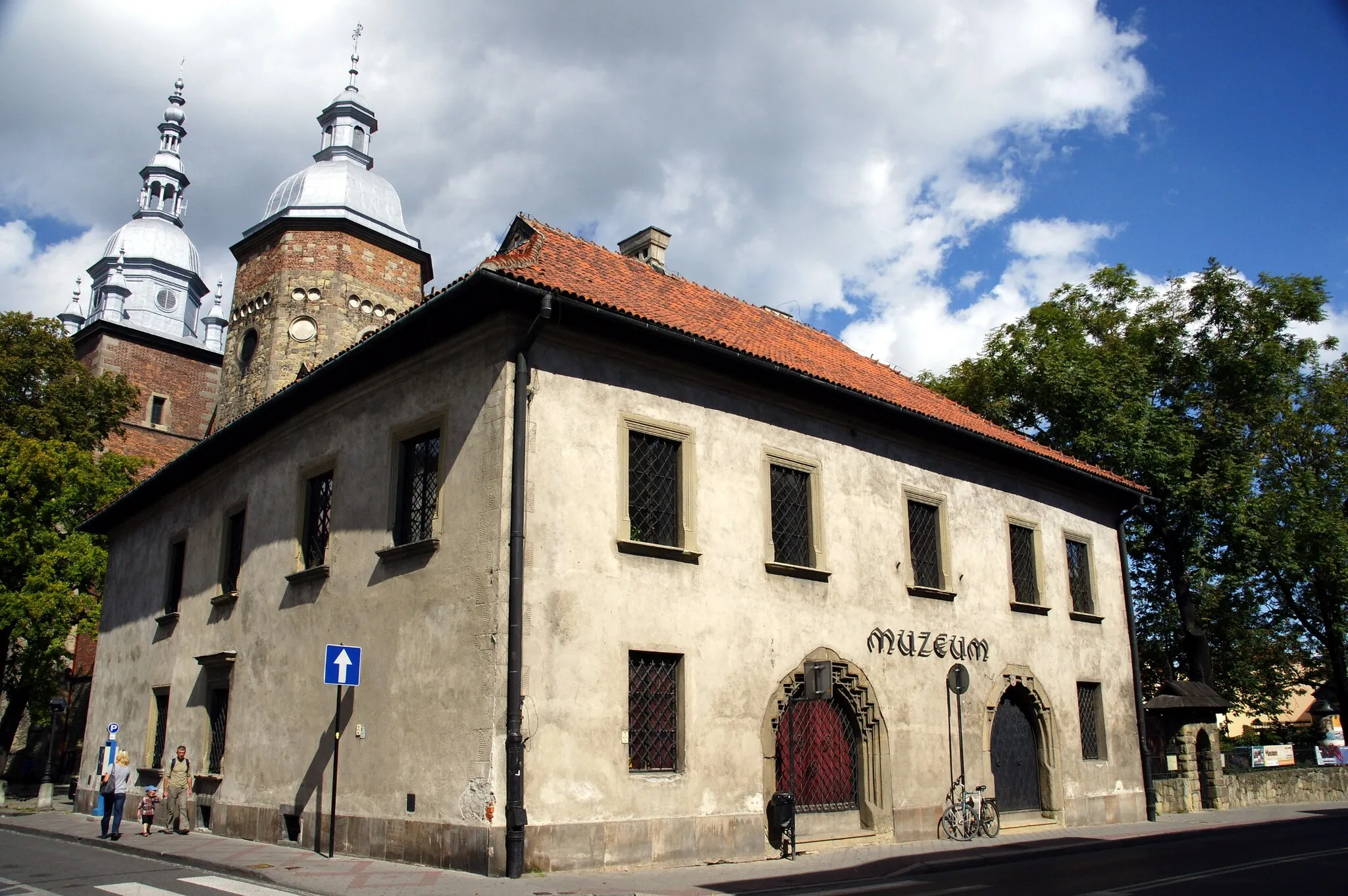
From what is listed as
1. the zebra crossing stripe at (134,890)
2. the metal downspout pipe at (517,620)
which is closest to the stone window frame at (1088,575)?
the metal downspout pipe at (517,620)

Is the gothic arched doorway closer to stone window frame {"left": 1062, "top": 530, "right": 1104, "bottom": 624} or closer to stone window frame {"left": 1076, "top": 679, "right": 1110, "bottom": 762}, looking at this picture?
stone window frame {"left": 1076, "top": 679, "right": 1110, "bottom": 762}

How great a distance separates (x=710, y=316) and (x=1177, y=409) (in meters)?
20.4

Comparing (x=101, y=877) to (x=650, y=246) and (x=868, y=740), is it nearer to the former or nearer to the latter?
(x=868, y=740)

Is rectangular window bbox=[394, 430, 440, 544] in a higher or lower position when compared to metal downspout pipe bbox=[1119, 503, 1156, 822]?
higher

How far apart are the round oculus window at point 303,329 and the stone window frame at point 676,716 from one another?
2239cm

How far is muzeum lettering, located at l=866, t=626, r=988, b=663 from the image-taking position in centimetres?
1600

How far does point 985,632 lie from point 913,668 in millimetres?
2434

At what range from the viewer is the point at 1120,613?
73.8 ft

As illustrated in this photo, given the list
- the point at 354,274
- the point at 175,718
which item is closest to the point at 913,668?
the point at 175,718

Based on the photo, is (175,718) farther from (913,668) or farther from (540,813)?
(913,668)

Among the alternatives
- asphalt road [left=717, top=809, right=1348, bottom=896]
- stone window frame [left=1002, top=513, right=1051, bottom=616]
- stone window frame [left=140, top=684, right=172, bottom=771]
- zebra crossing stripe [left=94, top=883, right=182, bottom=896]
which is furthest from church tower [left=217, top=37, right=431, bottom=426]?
asphalt road [left=717, top=809, right=1348, bottom=896]

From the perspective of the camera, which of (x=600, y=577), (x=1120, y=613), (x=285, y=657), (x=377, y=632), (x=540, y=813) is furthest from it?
(x=1120, y=613)

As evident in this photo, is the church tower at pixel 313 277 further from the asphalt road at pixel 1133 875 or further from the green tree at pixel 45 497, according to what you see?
the asphalt road at pixel 1133 875

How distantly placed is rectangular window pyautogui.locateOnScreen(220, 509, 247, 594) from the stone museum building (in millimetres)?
71
